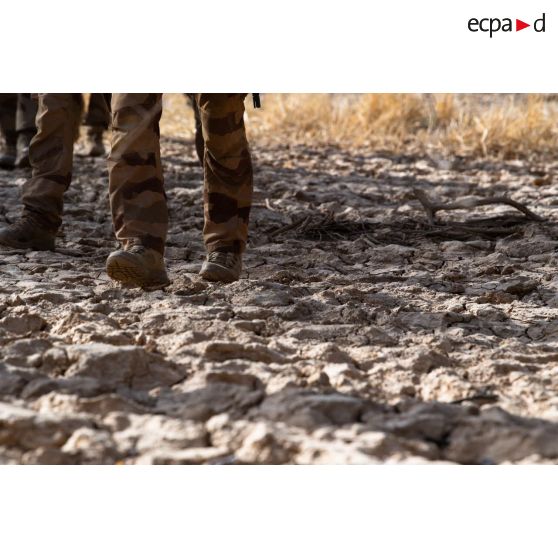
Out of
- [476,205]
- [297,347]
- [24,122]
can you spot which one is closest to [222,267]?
[297,347]

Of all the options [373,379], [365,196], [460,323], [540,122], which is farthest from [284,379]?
[540,122]

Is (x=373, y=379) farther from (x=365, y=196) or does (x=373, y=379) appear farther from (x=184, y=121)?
(x=184, y=121)

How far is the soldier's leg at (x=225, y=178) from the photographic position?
9.31 feet

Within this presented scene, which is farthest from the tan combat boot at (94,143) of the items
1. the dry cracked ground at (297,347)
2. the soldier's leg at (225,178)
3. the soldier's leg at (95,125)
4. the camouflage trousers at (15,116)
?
the soldier's leg at (225,178)

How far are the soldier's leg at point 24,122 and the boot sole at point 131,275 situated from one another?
2461 millimetres

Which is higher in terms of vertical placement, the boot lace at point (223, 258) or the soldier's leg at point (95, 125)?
the soldier's leg at point (95, 125)

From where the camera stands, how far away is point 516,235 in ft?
12.6

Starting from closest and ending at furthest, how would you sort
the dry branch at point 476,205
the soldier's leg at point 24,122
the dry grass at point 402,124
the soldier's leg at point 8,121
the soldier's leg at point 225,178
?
the soldier's leg at point 225,178, the dry branch at point 476,205, the soldier's leg at point 24,122, the soldier's leg at point 8,121, the dry grass at point 402,124

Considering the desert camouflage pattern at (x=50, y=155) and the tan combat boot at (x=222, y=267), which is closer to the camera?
the tan combat boot at (x=222, y=267)

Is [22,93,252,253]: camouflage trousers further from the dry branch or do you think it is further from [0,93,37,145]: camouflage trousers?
[0,93,37,145]: camouflage trousers

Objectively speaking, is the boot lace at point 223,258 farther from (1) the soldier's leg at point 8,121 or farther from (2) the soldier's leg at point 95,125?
(2) the soldier's leg at point 95,125

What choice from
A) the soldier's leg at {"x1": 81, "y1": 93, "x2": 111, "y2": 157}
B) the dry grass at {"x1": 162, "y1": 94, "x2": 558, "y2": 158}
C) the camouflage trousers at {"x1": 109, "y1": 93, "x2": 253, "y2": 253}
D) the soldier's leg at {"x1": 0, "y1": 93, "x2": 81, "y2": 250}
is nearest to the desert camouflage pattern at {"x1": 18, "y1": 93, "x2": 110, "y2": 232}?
the soldier's leg at {"x1": 0, "y1": 93, "x2": 81, "y2": 250}

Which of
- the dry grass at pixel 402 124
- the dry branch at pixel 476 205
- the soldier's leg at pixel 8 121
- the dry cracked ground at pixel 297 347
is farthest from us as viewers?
the dry grass at pixel 402 124

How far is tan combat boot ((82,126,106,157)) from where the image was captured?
564 centimetres
